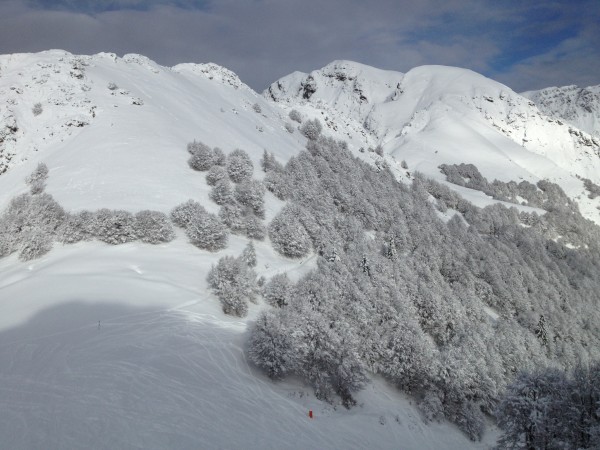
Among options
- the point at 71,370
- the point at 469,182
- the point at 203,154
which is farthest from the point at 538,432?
the point at 469,182

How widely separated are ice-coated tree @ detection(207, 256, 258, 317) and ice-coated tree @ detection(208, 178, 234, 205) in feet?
36.9

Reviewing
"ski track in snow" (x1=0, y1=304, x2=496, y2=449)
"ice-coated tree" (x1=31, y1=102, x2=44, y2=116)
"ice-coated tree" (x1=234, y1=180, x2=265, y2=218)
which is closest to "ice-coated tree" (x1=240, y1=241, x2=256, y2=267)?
"ice-coated tree" (x1=234, y1=180, x2=265, y2=218)

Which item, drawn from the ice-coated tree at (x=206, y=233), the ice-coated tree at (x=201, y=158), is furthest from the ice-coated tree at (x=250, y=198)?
the ice-coated tree at (x=206, y=233)

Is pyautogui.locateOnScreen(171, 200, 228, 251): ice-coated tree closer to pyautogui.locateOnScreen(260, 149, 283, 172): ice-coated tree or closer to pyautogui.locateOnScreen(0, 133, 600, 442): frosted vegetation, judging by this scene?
pyautogui.locateOnScreen(0, 133, 600, 442): frosted vegetation

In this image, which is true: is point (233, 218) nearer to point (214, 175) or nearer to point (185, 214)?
point (185, 214)

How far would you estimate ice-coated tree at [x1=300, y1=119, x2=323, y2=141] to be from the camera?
79.1 metres

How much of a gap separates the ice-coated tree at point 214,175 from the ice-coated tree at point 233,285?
49.2ft

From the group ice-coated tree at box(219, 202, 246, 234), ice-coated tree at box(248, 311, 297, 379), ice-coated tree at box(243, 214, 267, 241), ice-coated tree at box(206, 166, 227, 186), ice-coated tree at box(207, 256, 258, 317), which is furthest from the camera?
ice-coated tree at box(206, 166, 227, 186)

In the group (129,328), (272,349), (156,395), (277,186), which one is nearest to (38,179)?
(277,186)

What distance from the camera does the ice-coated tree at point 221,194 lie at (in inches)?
1558

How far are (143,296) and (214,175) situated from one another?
2146 centimetres

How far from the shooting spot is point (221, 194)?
39.8m

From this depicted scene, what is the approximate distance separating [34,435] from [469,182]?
13308cm

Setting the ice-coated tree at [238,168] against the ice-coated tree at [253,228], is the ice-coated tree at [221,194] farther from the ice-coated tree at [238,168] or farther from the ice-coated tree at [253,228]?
the ice-coated tree at [238,168]
